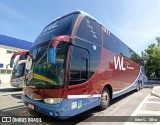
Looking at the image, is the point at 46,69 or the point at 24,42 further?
the point at 24,42

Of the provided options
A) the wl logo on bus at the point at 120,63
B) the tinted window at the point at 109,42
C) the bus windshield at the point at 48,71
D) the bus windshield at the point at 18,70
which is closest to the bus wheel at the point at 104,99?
the wl logo on bus at the point at 120,63

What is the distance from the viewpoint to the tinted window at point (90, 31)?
21.3 ft

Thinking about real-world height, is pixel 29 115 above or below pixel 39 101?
below

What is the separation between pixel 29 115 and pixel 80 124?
2062mm

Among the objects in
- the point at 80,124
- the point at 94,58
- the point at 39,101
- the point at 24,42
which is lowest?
the point at 80,124

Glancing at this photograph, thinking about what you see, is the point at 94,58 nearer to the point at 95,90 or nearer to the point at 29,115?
the point at 95,90

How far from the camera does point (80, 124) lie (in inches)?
235

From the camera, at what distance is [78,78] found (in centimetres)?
593

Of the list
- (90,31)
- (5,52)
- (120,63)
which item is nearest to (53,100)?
(90,31)

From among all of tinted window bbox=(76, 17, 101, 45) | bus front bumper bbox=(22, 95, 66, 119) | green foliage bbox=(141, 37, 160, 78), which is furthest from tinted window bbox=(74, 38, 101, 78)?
green foliage bbox=(141, 37, 160, 78)

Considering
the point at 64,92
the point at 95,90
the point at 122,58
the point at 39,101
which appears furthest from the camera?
the point at 122,58

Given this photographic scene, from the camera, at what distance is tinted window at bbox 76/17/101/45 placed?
6.48 metres

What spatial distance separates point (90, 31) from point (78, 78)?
6.94 feet

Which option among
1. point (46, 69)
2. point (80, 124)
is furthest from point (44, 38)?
point (80, 124)
